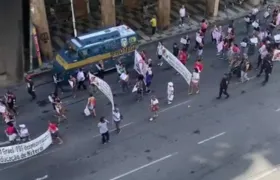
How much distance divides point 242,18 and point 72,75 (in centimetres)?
1312

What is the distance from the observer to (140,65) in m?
27.7

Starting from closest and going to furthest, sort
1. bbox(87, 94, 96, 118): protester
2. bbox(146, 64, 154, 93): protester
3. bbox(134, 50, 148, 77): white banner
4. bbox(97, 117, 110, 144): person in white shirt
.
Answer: bbox(97, 117, 110, 144): person in white shirt → bbox(87, 94, 96, 118): protester → bbox(146, 64, 154, 93): protester → bbox(134, 50, 148, 77): white banner

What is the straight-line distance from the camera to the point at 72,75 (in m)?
27.8

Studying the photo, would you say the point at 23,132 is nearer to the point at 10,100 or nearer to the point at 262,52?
the point at 10,100

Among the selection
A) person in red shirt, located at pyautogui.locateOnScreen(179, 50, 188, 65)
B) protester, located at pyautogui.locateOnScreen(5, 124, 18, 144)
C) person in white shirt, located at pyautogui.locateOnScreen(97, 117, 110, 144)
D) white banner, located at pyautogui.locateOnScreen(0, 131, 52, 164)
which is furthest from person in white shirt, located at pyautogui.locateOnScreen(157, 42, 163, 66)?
protester, located at pyautogui.locateOnScreen(5, 124, 18, 144)

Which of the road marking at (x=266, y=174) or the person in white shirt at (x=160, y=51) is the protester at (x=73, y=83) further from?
the road marking at (x=266, y=174)

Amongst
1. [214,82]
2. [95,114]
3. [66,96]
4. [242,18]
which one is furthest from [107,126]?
[242,18]

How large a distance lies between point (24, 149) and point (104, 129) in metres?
3.47

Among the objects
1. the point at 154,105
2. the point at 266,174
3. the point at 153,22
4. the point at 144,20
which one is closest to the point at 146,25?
the point at 144,20

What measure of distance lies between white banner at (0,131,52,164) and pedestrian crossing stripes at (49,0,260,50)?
32.3 ft

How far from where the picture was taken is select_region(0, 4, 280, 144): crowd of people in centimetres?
2447

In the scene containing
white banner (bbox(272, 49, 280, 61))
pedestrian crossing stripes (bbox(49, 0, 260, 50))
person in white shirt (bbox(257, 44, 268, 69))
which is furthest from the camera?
pedestrian crossing stripes (bbox(49, 0, 260, 50))

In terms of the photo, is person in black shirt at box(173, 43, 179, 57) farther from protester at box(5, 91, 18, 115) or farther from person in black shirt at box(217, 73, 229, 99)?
protester at box(5, 91, 18, 115)

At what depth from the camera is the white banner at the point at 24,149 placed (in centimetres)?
2233
